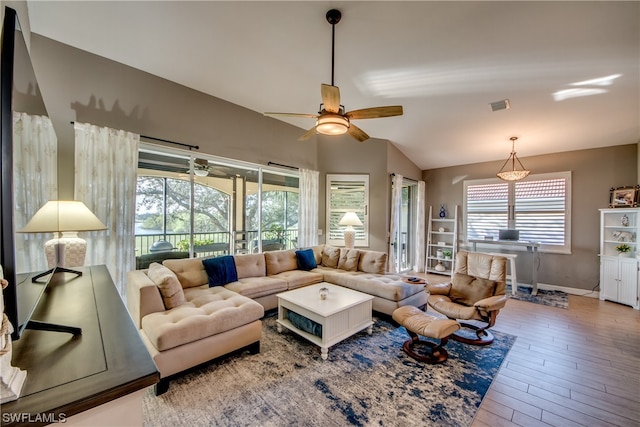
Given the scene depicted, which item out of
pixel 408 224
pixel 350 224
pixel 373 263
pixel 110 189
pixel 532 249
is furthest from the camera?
pixel 408 224

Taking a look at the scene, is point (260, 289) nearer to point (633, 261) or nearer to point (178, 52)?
point (178, 52)

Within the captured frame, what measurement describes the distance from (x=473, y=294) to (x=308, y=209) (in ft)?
10.1

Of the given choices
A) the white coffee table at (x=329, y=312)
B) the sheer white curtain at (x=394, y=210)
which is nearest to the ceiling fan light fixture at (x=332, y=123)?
the white coffee table at (x=329, y=312)

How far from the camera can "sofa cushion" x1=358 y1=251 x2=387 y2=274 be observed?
13.3 ft

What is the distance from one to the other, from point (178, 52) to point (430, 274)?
6.32m

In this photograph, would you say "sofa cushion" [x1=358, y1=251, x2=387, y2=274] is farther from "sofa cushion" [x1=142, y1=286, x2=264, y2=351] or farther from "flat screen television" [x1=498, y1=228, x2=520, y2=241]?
"flat screen television" [x1=498, y1=228, x2=520, y2=241]

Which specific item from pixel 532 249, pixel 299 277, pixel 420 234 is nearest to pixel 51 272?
pixel 299 277

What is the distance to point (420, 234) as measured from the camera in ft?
20.4

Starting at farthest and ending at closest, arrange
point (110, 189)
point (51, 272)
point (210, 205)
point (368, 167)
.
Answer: point (368, 167) → point (210, 205) → point (110, 189) → point (51, 272)

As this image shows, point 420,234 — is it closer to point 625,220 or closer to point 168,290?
point 625,220

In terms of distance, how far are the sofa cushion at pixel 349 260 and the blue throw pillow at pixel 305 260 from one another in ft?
1.56

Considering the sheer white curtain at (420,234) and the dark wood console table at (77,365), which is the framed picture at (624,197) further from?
the dark wood console table at (77,365)

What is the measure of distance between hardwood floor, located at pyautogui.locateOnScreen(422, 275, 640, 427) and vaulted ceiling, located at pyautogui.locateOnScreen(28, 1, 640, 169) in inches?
116

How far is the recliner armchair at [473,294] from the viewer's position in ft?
8.82
